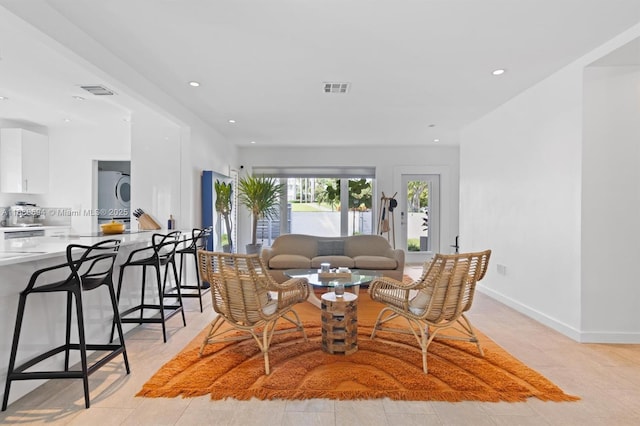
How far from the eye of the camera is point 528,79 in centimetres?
390

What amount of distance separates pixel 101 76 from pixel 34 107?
8.41 feet

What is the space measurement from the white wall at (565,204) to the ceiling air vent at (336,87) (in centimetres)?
207

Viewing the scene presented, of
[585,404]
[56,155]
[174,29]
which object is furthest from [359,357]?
[56,155]

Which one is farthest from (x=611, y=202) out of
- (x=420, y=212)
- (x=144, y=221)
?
(x=144, y=221)

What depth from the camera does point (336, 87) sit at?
13.8 ft

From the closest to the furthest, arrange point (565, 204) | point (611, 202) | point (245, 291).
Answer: point (245, 291) < point (611, 202) < point (565, 204)

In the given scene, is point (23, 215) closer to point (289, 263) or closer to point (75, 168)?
point (75, 168)

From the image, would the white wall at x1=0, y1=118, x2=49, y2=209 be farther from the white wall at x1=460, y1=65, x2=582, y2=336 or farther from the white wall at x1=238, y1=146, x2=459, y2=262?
the white wall at x1=460, y1=65, x2=582, y2=336

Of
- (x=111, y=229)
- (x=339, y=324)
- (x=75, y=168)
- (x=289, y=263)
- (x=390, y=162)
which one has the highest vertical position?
(x=390, y=162)

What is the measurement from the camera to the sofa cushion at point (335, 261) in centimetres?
534

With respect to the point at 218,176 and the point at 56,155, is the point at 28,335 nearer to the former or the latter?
the point at 218,176

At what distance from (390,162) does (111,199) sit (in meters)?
5.51

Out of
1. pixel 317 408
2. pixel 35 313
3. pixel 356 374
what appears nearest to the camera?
pixel 317 408

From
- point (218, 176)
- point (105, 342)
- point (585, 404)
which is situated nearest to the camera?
point (585, 404)
